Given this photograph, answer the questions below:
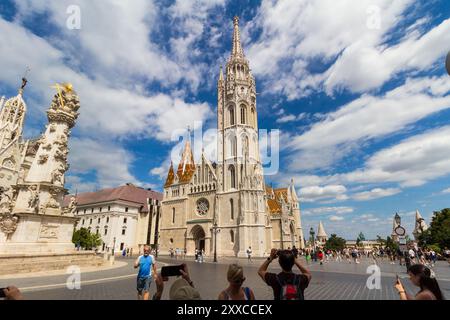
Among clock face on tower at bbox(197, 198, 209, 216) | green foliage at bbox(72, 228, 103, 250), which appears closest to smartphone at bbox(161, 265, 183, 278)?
green foliage at bbox(72, 228, 103, 250)

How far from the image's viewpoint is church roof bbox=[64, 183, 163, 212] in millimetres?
54250

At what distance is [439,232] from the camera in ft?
113

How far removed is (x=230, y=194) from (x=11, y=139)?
37.0 metres

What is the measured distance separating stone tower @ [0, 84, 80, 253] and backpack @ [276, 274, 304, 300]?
52.9 feet

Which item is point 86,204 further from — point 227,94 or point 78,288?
point 78,288

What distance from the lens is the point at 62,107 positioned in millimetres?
17594

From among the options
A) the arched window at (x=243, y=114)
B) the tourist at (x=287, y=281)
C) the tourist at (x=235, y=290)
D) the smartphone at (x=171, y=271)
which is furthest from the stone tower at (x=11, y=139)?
the tourist at (x=287, y=281)

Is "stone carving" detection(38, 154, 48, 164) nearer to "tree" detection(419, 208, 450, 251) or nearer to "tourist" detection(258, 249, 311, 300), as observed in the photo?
"tourist" detection(258, 249, 311, 300)

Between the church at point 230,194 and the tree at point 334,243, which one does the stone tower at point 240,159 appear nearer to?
the church at point 230,194

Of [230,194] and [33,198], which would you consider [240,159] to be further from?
[33,198]

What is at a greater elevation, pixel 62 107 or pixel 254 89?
pixel 254 89

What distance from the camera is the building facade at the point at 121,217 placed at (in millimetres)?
50375

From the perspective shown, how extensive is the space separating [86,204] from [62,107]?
45.1 m
